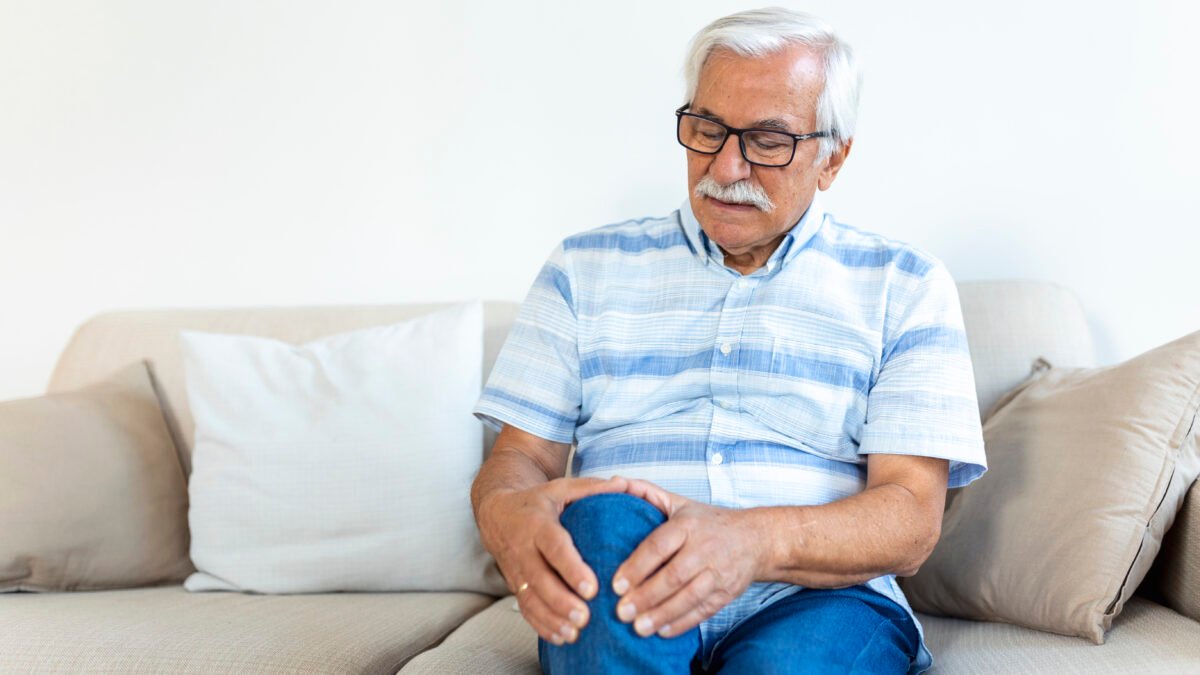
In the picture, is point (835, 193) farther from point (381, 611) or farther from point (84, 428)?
point (84, 428)

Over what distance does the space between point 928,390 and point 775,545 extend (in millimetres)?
Result: 343

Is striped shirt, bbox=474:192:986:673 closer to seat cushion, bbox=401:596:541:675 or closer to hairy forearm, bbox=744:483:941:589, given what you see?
hairy forearm, bbox=744:483:941:589

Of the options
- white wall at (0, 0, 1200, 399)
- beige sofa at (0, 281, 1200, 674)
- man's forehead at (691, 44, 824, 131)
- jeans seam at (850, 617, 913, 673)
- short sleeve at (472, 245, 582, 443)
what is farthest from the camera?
white wall at (0, 0, 1200, 399)

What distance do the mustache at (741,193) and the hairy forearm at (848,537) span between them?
421 mm

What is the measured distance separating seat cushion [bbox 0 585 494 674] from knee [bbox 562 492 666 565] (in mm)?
426

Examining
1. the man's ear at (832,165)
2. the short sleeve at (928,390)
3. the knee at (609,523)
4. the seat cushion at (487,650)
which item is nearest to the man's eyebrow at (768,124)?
the man's ear at (832,165)

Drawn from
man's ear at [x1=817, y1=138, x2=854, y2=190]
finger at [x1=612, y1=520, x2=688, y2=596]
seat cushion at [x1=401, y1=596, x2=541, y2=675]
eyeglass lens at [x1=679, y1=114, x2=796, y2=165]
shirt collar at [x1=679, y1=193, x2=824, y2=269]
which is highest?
eyeglass lens at [x1=679, y1=114, x2=796, y2=165]

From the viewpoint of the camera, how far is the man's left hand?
114 cm

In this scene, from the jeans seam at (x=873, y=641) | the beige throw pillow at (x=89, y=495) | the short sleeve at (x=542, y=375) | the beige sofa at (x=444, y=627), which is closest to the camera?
the jeans seam at (x=873, y=641)

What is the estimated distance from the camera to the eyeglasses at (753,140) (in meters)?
1.53

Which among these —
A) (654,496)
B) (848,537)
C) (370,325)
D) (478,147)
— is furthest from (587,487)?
(478,147)

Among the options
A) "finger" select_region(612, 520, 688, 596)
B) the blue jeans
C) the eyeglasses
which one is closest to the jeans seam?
the blue jeans

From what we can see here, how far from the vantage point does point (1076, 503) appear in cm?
151

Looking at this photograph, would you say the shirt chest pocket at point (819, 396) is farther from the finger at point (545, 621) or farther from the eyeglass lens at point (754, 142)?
the finger at point (545, 621)
